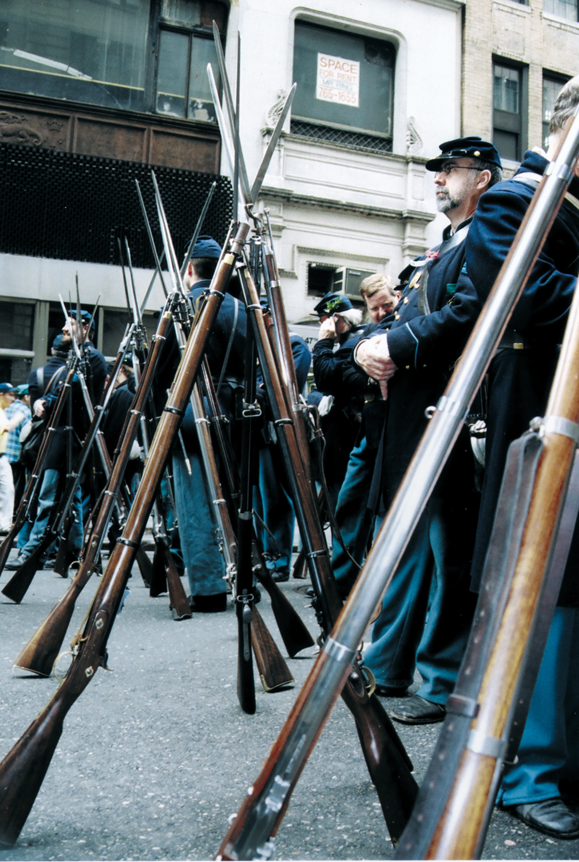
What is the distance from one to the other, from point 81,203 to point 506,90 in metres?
8.48

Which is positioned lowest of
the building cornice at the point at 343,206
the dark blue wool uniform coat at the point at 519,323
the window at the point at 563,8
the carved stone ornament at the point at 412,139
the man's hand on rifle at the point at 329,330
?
the dark blue wool uniform coat at the point at 519,323

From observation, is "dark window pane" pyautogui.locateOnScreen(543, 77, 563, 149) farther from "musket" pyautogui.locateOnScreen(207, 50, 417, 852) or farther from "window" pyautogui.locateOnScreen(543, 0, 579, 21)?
"musket" pyautogui.locateOnScreen(207, 50, 417, 852)

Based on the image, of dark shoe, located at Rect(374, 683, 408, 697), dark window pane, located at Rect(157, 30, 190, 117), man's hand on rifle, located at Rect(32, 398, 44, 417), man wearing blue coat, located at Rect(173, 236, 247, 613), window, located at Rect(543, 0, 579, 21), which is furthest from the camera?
window, located at Rect(543, 0, 579, 21)

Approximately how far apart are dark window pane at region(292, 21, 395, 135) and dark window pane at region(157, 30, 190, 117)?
188cm

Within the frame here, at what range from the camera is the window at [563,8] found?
15.7 metres

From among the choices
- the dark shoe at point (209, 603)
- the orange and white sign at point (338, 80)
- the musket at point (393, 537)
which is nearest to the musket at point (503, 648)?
the musket at point (393, 537)

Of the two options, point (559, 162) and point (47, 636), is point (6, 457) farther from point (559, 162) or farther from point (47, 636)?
point (559, 162)

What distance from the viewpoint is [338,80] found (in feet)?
45.3

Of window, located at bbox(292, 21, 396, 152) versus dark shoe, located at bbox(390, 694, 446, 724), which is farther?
window, located at bbox(292, 21, 396, 152)

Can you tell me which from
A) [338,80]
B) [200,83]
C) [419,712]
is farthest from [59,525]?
[338,80]

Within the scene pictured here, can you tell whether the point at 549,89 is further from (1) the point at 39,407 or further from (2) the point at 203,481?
(2) the point at 203,481

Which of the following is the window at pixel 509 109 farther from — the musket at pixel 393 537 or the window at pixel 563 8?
the musket at pixel 393 537

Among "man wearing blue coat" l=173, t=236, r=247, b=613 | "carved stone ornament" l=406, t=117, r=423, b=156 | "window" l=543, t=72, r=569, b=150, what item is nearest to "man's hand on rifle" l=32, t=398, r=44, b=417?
"man wearing blue coat" l=173, t=236, r=247, b=613

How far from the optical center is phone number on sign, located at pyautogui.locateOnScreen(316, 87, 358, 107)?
44.8 feet
